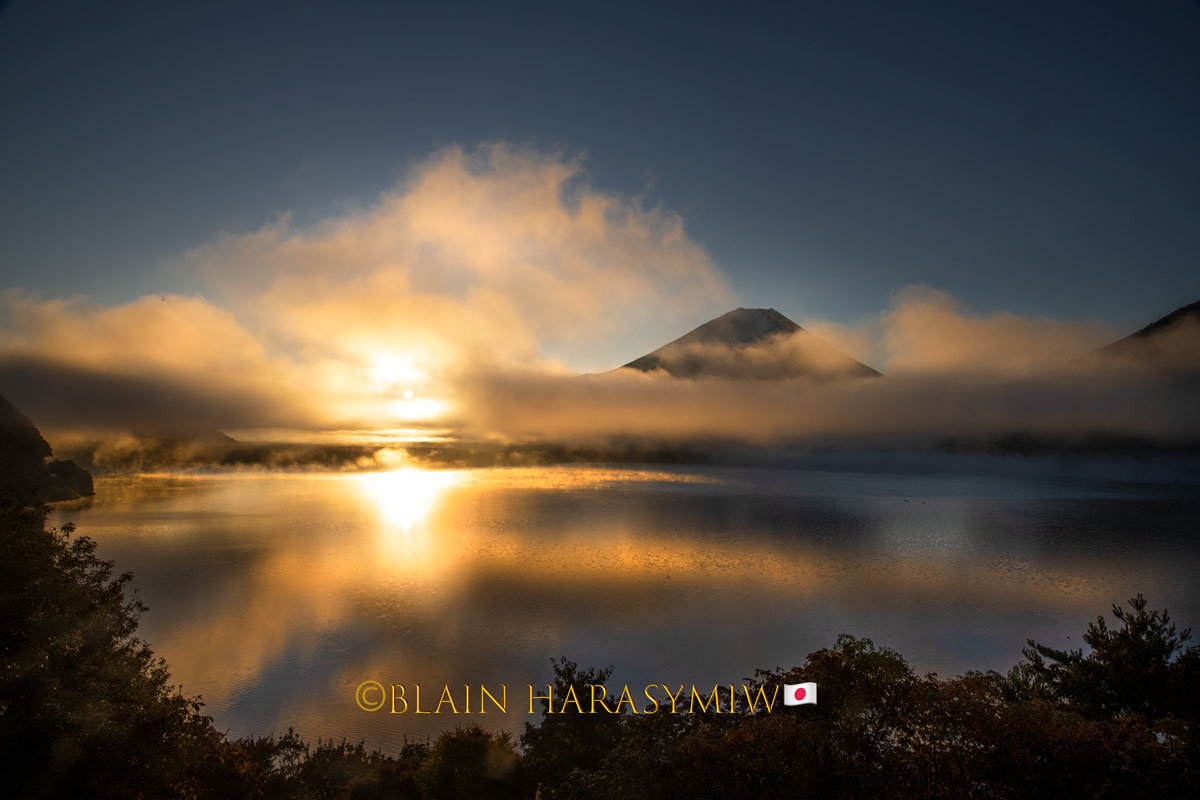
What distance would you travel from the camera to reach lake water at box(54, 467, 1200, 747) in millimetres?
37812

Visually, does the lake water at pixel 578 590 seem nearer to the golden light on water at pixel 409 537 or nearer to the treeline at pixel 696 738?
the golden light on water at pixel 409 537

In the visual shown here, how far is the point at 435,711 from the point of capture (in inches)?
1270

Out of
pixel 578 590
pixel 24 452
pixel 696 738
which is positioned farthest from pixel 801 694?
pixel 24 452

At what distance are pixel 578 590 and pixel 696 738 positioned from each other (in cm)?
4906

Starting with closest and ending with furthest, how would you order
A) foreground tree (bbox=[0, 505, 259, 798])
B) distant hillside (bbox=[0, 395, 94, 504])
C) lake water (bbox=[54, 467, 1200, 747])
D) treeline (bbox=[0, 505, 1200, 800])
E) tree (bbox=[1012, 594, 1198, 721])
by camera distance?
treeline (bbox=[0, 505, 1200, 800]) → foreground tree (bbox=[0, 505, 259, 798]) → tree (bbox=[1012, 594, 1198, 721]) → lake water (bbox=[54, 467, 1200, 747]) → distant hillside (bbox=[0, 395, 94, 504])

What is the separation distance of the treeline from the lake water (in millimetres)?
10896

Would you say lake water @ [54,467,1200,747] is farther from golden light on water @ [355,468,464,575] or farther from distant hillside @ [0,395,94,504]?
distant hillside @ [0,395,94,504]

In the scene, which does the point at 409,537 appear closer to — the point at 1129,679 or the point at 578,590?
the point at 578,590

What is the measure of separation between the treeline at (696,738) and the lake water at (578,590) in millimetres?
10896

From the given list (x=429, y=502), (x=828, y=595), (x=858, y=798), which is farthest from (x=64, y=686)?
(x=429, y=502)

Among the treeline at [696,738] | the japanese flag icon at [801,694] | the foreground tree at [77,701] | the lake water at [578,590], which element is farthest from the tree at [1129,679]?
the foreground tree at [77,701]

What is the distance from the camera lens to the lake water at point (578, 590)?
37.8m

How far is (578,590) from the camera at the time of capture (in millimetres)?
59500

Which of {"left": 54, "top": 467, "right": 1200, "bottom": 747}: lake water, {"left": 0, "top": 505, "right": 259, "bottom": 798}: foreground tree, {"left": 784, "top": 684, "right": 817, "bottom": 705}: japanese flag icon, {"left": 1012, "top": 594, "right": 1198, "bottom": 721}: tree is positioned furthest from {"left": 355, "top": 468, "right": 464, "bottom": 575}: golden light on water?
{"left": 1012, "top": 594, "right": 1198, "bottom": 721}: tree
